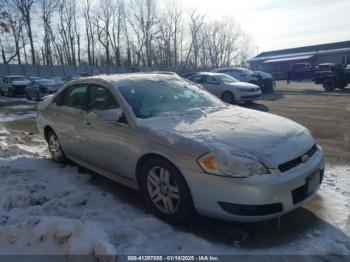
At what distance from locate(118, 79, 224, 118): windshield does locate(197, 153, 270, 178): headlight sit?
45.5 inches

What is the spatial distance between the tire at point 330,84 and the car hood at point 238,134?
17710mm

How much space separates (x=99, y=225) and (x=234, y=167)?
4.83 feet

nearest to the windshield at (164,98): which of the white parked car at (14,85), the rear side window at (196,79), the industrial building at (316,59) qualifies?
the rear side window at (196,79)

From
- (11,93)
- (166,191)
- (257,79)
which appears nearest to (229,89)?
(257,79)

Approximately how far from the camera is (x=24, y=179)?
4590 millimetres

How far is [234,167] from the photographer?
2900 millimetres

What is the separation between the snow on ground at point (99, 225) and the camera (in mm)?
2896

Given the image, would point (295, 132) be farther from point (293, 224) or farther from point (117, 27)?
point (117, 27)

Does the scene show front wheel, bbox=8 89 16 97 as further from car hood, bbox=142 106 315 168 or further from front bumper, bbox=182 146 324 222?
front bumper, bbox=182 146 324 222

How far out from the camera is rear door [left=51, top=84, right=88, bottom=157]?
15.5 ft

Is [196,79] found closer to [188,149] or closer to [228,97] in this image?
[228,97]

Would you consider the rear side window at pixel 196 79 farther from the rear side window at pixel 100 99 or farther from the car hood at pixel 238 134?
the car hood at pixel 238 134

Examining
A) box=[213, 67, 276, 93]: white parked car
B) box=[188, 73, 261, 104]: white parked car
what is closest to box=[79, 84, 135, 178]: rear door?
box=[188, 73, 261, 104]: white parked car

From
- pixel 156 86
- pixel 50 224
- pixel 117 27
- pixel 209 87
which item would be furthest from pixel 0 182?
pixel 117 27
